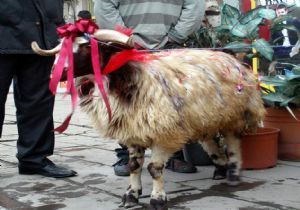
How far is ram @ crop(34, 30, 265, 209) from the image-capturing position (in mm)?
3969

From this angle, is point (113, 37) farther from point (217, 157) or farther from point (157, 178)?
point (217, 157)

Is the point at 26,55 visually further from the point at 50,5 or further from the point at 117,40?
the point at 117,40

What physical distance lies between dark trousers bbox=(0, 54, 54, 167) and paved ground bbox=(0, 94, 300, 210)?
0.85 ft

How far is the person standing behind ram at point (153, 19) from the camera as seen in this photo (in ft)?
16.9

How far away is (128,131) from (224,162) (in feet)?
4.71

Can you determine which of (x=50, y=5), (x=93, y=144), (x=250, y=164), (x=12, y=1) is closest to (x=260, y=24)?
(x=250, y=164)

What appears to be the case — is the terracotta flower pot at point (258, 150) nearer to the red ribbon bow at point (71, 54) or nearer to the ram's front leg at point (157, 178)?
the ram's front leg at point (157, 178)

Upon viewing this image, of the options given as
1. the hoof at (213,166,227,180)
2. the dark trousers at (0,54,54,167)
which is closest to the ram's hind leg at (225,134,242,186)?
the hoof at (213,166,227,180)

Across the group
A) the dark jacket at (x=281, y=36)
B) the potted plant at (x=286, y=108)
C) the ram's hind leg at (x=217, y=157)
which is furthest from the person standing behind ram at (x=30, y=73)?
the dark jacket at (x=281, y=36)

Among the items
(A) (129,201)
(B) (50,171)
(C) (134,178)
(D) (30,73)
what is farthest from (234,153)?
(D) (30,73)

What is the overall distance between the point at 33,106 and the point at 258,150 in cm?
228

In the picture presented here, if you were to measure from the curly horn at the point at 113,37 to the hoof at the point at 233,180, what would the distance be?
1.73m

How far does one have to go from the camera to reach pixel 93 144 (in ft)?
24.0

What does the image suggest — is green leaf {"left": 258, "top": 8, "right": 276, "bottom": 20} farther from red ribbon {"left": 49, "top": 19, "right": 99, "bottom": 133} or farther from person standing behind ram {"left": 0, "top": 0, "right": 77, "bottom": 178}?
red ribbon {"left": 49, "top": 19, "right": 99, "bottom": 133}
